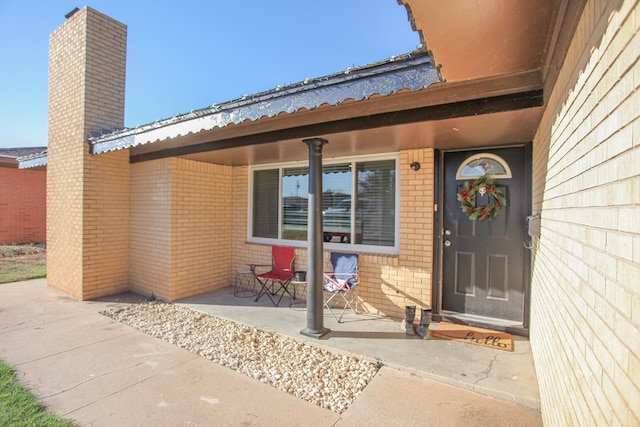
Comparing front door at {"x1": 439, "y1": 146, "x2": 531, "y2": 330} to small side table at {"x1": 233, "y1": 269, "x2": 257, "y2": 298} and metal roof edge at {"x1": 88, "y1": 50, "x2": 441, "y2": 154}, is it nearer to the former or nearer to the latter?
metal roof edge at {"x1": 88, "y1": 50, "x2": 441, "y2": 154}

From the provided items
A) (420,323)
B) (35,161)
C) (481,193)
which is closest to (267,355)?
(420,323)

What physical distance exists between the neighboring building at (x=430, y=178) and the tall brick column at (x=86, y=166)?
0.04 m

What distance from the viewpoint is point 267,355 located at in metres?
3.65

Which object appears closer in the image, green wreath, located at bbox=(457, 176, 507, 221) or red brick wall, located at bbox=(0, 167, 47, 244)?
green wreath, located at bbox=(457, 176, 507, 221)

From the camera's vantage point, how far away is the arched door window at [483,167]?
4.25 m

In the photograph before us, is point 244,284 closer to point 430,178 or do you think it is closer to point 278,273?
point 278,273

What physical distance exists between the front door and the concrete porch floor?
18.4 inches

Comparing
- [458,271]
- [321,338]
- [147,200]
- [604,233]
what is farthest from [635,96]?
[147,200]

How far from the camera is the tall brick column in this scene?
18.5ft

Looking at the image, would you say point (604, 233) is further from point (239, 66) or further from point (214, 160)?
point (239, 66)

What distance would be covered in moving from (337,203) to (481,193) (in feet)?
7.32

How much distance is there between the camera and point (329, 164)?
5.55 meters

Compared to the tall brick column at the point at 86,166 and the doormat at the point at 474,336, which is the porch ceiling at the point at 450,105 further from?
the doormat at the point at 474,336

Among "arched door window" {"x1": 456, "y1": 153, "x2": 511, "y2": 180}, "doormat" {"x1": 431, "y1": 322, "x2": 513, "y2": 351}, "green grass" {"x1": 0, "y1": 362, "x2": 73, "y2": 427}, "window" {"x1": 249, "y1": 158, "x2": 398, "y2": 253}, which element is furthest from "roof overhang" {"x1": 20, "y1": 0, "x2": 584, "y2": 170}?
"green grass" {"x1": 0, "y1": 362, "x2": 73, "y2": 427}
